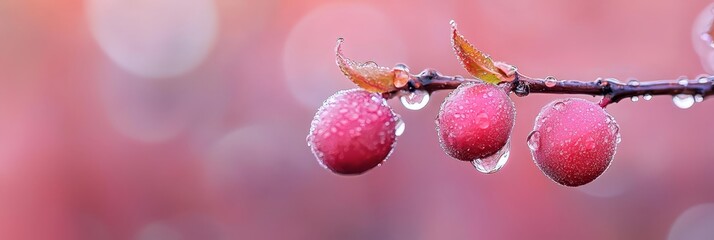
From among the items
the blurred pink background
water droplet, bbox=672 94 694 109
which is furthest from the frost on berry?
the blurred pink background

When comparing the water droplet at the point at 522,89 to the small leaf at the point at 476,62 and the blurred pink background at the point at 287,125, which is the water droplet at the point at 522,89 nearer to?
the small leaf at the point at 476,62

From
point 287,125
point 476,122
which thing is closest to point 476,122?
point 476,122

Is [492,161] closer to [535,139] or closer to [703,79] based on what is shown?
[535,139]

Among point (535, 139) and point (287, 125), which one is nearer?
point (535, 139)

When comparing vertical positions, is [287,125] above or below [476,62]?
above

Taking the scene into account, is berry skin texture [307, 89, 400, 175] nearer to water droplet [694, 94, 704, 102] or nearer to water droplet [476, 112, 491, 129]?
water droplet [476, 112, 491, 129]

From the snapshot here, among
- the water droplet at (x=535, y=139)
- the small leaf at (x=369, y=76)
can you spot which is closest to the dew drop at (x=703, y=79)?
the water droplet at (x=535, y=139)
